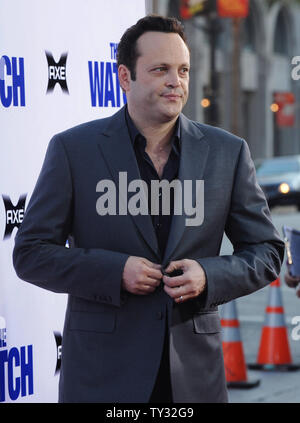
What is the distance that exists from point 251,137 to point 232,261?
143 feet

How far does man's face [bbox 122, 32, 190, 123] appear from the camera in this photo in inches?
121

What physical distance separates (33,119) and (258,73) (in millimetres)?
41582

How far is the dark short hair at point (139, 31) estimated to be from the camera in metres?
3.12

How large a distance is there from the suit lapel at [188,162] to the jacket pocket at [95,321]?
250 millimetres

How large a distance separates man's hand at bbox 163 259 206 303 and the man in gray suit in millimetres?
15

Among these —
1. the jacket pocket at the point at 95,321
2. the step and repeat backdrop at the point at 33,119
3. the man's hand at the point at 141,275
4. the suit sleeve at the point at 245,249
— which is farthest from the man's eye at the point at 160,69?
the step and repeat backdrop at the point at 33,119

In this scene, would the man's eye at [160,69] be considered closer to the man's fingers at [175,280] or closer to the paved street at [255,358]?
the man's fingers at [175,280]

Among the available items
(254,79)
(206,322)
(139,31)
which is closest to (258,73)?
(254,79)

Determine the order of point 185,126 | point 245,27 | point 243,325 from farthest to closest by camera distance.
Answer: point 245,27, point 243,325, point 185,126

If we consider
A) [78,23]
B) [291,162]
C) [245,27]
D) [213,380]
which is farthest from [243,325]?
[245,27]

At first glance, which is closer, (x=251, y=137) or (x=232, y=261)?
(x=232, y=261)

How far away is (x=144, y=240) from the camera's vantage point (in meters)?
3.07

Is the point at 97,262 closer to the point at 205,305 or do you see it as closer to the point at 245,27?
the point at 205,305
